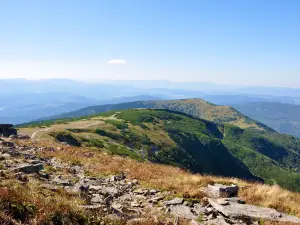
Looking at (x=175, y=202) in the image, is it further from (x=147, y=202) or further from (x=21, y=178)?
(x=21, y=178)

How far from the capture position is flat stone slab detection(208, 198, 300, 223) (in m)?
10.8

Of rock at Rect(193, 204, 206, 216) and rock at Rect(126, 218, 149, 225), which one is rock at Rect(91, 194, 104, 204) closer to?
rock at Rect(126, 218, 149, 225)

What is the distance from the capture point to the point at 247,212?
11.1m

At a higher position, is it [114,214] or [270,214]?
[114,214]

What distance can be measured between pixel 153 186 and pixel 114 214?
20.4ft

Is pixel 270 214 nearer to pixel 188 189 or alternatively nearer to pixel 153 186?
pixel 188 189

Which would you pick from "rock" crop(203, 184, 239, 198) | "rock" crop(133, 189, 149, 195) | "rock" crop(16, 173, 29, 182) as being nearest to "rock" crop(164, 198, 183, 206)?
"rock" crop(133, 189, 149, 195)

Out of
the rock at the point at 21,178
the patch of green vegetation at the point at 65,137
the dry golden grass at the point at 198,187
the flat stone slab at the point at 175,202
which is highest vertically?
the rock at the point at 21,178

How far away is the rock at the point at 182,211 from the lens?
10.8m

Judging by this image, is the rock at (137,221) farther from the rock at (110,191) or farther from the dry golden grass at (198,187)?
the dry golden grass at (198,187)

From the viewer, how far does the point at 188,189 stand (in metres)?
14.1

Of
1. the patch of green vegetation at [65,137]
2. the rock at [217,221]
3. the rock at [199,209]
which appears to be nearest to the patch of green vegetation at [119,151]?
the patch of green vegetation at [65,137]

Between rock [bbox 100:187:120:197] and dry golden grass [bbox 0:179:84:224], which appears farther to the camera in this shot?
rock [bbox 100:187:120:197]

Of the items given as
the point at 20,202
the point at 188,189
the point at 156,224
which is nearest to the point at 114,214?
the point at 156,224
